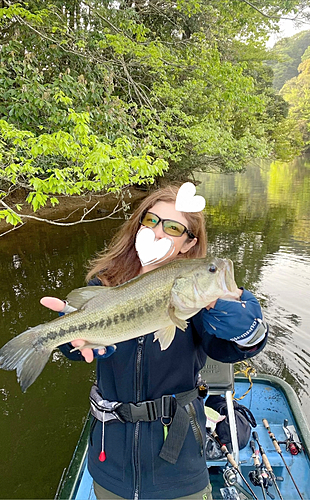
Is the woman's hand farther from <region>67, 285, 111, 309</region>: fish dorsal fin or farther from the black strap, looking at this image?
the black strap

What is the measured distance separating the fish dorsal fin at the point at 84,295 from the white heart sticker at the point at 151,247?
0.34 m

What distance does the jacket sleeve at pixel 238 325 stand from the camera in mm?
1868

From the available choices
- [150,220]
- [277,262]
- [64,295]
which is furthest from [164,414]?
[277,262]

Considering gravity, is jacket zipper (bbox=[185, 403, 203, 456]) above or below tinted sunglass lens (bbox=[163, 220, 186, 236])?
below

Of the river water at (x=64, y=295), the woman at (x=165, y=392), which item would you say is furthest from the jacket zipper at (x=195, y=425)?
the river water at (x=64, y=295)

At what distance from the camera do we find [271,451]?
3.92 meters

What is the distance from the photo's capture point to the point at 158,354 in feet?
7.18

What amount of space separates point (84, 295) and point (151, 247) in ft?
1.86

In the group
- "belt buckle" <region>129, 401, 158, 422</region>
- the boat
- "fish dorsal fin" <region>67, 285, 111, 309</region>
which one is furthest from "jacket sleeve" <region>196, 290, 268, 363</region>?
the boat

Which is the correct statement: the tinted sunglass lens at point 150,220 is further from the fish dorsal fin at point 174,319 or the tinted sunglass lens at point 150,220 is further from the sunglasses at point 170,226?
the fish dorsal fin at point 174,319

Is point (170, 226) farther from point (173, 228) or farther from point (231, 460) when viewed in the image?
point (231, 460)

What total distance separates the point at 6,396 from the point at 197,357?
562 cm

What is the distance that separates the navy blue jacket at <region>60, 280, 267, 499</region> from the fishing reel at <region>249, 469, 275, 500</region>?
1591 millimetres

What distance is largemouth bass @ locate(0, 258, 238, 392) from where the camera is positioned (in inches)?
75.7
